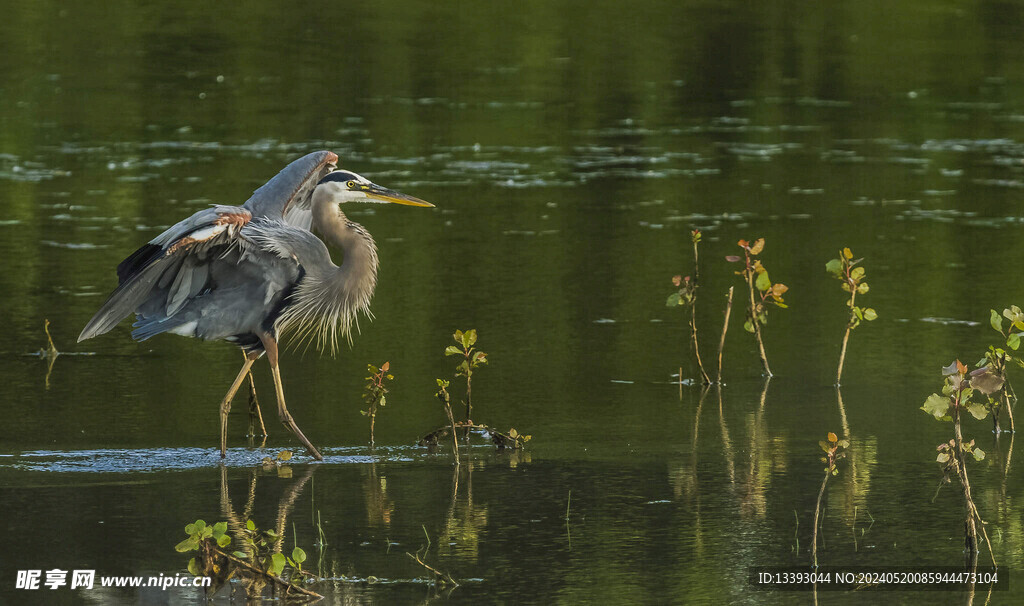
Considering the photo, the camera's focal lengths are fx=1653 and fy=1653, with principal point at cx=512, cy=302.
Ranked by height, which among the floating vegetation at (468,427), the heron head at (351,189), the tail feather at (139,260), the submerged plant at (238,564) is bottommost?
the submerged plant at (238,564)

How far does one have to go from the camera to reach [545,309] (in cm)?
1127

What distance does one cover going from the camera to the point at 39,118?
2061cm

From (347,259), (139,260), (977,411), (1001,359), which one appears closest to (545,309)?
(347,259)

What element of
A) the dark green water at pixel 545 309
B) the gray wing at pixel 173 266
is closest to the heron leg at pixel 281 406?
the dark green water at pixel 545 309

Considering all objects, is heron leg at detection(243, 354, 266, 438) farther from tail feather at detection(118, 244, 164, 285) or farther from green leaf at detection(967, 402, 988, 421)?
green leaf at detection(967, 402, 988, 421)

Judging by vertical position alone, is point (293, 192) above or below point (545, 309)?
above

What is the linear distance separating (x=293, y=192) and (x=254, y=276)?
90 centimetres

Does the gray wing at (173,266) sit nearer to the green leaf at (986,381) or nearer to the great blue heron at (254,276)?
the great blue heron at (254,276)

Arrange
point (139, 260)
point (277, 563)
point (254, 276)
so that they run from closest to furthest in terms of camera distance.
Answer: point (277, 563) < point (139, 260) < point (254, 276)

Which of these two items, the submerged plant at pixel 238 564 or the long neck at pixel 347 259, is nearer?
the submerged plant at pixel 238 564

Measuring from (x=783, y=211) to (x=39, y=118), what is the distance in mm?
10274

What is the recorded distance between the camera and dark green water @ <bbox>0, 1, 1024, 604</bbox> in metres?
6.71

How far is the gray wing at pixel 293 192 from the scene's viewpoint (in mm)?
9227

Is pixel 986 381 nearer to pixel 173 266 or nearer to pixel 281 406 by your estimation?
pixel 281 406
